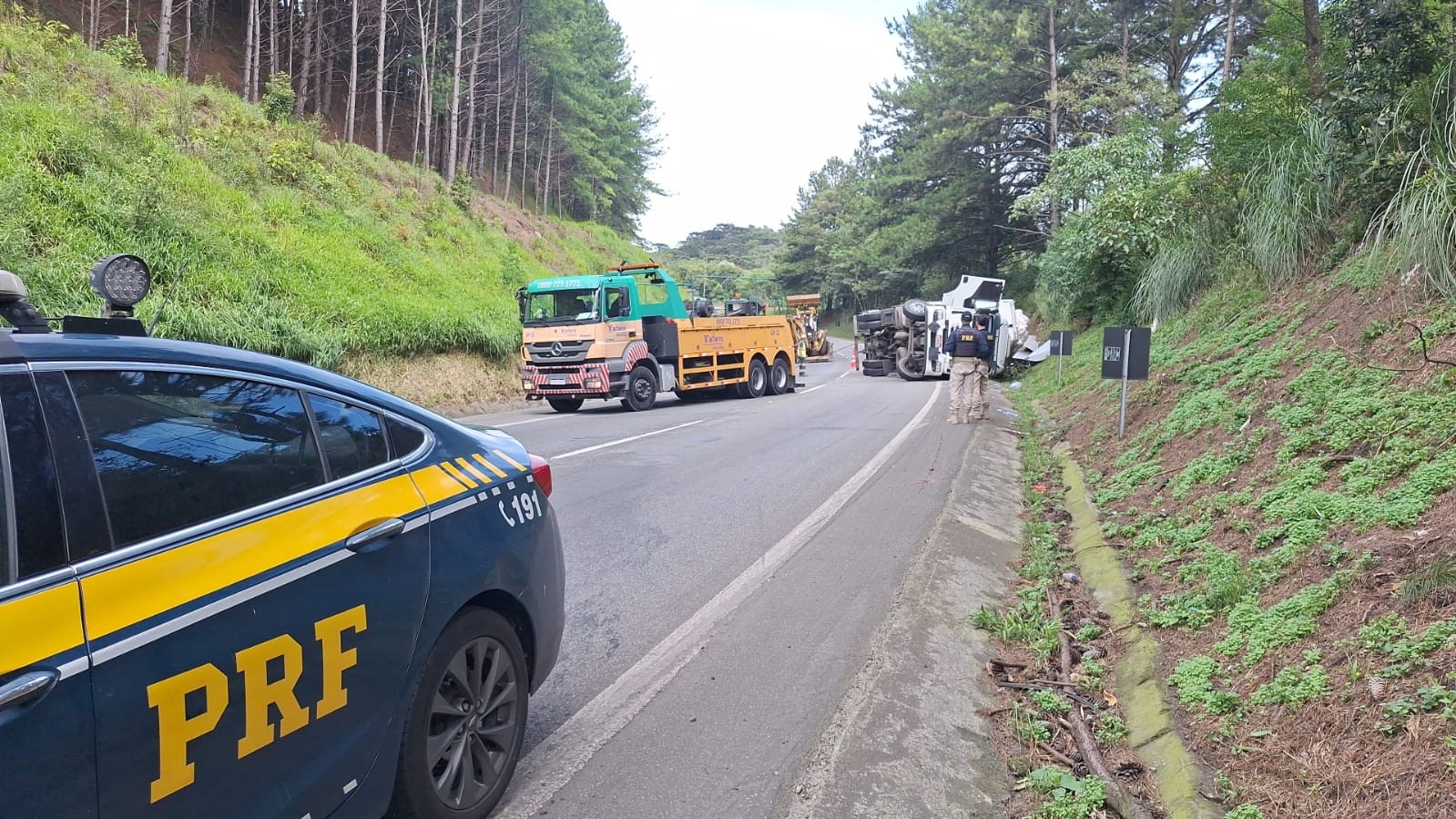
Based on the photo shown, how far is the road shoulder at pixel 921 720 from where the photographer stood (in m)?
3.48

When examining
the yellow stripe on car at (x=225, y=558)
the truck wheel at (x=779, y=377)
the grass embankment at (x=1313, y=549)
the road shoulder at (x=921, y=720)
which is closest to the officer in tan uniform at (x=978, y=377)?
the grass embankment at (x=1313, y=549)

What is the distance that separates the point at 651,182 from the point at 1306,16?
174 feet

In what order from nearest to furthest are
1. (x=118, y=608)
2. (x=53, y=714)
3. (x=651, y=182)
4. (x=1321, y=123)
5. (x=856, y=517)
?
(x=53, y=714)
(x=118, y=608)
(x=856, y=517)
(x=1321, y=123)
(x=651, y=182)

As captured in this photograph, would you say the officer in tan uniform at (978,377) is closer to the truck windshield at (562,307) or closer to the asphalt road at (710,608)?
the asphalt road at (710,608)

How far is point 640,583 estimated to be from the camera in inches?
232

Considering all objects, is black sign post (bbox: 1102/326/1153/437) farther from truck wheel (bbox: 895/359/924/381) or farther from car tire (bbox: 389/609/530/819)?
truck wheel (bbox: 895/359/924/381)

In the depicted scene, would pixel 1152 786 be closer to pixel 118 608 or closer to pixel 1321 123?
pixel 118 608

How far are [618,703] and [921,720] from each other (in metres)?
1.40

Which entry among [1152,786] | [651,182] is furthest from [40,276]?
[651,182]

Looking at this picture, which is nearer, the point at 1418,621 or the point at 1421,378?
the point at 1418,621

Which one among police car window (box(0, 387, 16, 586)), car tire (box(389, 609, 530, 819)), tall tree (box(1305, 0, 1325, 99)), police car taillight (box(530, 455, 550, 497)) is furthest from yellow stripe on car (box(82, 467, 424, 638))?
tall tree (box(1305, 0, 1325, 99))

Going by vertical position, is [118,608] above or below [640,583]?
above

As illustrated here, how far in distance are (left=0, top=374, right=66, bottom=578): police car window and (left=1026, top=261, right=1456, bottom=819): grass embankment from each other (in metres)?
3.74

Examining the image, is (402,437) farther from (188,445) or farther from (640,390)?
(640,390)
